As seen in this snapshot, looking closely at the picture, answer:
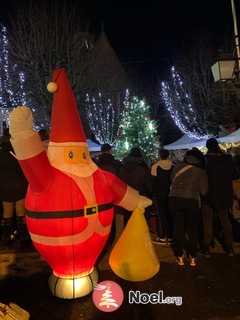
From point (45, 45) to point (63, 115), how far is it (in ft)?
40.8

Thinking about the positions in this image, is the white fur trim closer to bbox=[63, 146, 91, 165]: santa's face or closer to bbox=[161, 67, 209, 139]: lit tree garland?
bbox=[63, 146, 91, 165]: santa's face

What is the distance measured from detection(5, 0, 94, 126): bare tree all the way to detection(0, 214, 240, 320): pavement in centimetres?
1162

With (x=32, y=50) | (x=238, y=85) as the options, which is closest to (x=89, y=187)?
(x=238, y=85)

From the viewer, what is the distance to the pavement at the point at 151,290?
3387mm

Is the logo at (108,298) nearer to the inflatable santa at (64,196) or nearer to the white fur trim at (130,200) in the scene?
the inflatable santa at (64,196)

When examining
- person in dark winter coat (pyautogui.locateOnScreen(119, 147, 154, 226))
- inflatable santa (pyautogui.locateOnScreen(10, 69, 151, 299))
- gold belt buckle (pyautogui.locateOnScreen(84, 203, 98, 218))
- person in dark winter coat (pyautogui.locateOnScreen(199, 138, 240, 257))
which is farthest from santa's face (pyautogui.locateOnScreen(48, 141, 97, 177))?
person in dark winter coat (pyautogui.locateOnScreen(199, 138, 240, 257))

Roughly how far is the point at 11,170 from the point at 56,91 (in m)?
2.16

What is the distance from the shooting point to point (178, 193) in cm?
452

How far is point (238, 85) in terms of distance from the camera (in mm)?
8062

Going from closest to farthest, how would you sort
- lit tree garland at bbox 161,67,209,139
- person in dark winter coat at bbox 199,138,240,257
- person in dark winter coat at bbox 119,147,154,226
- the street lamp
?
1. person in dark winter coat at bbox 199,138,240,257
2. person in dark winter coat at bbox 119,147,154,226
3. the street lamp
4. lit tree garland at bbox 161,67,209,139

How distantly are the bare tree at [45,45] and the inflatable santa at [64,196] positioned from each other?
11917mm

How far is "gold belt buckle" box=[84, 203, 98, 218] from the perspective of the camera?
10.4 feet

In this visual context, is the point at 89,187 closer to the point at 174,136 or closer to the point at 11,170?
the point at 11,170

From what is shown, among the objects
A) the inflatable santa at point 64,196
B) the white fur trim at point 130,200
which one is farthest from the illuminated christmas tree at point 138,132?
the inflatable santa at point 64,196
